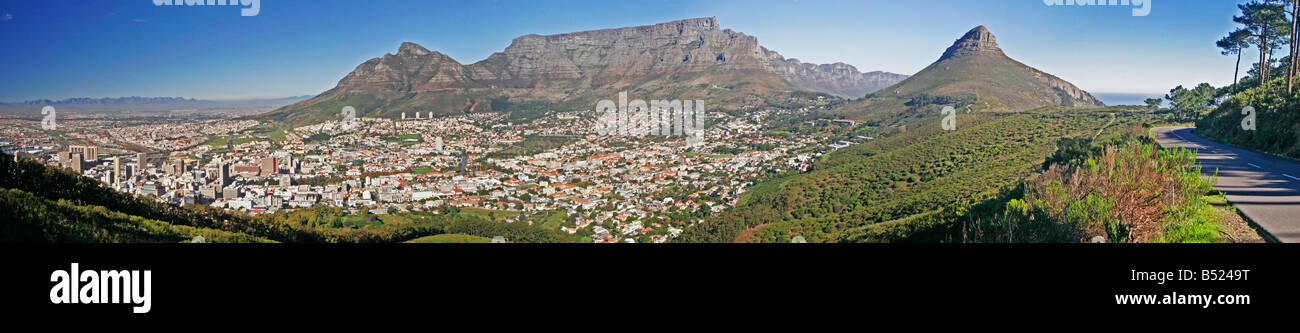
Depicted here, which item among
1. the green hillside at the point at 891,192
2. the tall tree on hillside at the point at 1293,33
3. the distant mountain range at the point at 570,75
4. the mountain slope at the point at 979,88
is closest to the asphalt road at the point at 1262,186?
the green hillside at the point at 891,192

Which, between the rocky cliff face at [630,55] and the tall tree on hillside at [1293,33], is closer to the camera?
the tall tree on hillside at [1293,33]

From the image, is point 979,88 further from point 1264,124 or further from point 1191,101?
point 1264,124

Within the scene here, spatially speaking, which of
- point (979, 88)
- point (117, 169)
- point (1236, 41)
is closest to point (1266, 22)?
point (1236, 41)

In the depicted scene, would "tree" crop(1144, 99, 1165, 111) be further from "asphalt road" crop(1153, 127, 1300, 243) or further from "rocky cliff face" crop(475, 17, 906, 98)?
"rocky cliff face" crop(475, 17, 906, 98)

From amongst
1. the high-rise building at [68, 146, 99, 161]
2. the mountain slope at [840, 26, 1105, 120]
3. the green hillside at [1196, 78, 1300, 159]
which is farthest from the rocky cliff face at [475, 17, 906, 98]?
the high-rise building at [68, 146, 99, 161]

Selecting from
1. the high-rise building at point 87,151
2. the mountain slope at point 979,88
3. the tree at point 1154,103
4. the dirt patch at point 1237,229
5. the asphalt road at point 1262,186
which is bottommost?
the dirt patch at point 1237,229

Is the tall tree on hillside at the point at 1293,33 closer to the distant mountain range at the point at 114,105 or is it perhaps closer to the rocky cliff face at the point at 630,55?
the rocky cliff face at the point at 630,55
